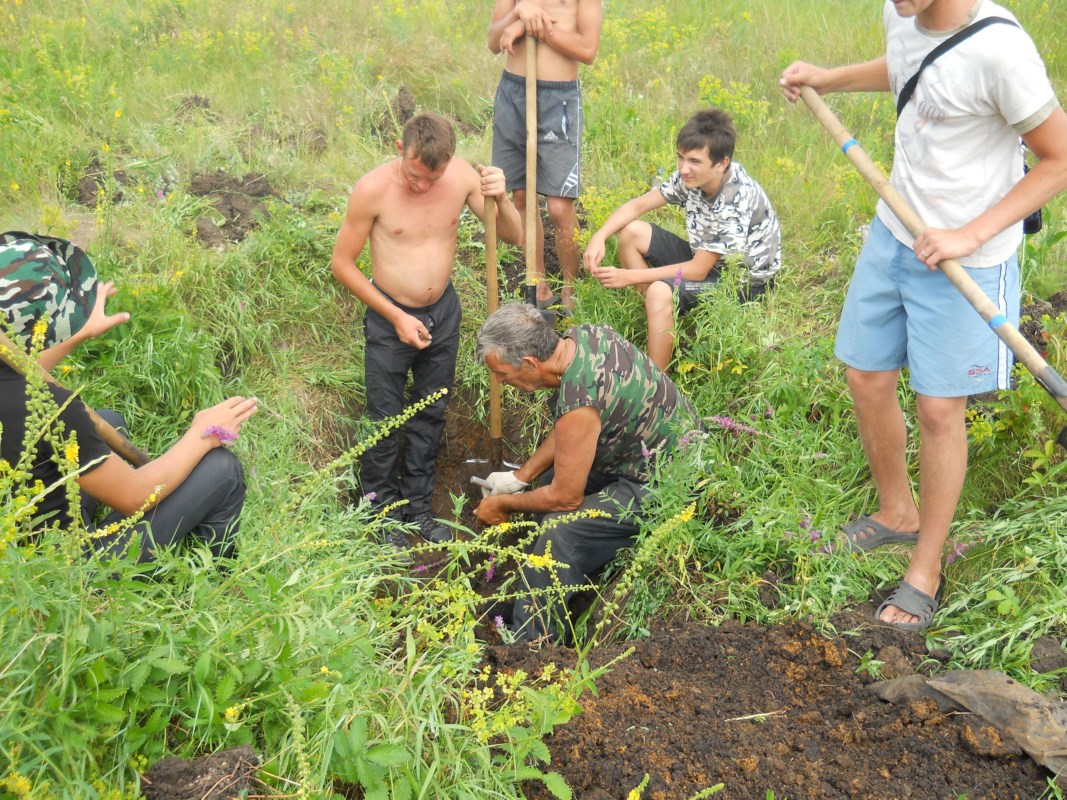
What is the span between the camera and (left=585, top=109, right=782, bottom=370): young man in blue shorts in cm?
471

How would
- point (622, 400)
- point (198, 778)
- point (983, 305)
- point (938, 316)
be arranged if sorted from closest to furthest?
point (198, 778)
point (983, 305)
point (938, 316)
point (622, 400)

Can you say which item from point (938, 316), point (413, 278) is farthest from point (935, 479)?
point (413, 278)

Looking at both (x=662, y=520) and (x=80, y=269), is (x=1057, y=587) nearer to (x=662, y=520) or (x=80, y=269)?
(x=662, y=520)

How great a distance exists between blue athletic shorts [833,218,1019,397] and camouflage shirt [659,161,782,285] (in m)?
1.56

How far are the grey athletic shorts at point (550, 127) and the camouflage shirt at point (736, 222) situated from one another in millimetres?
635

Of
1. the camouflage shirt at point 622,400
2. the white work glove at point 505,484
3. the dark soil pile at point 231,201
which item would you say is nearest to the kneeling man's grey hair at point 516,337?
the camouflage shirt at point 622,400

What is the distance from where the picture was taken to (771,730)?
2.96 meters

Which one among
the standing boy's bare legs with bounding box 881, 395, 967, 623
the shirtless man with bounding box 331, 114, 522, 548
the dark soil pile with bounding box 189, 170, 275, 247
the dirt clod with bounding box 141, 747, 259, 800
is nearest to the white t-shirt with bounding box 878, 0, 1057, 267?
the standing boy's bare legs with bounding box 881, 395, 967, 623

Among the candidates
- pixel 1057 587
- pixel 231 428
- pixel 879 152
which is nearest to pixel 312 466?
pixel 231 428

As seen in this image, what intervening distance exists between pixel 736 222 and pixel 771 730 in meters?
2.77

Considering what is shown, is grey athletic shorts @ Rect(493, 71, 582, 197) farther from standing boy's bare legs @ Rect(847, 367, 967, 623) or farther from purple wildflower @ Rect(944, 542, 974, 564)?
purple wildflower @ Rect(944, 542, 974, 564)

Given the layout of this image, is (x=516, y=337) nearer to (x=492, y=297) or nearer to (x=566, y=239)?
(x=492, y=297)

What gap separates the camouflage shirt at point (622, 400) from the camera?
3785 millimetres

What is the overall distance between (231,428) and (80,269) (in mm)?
773
